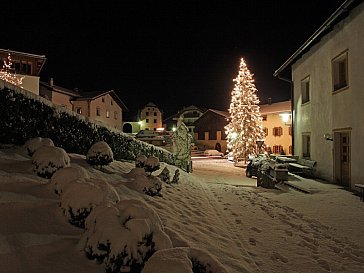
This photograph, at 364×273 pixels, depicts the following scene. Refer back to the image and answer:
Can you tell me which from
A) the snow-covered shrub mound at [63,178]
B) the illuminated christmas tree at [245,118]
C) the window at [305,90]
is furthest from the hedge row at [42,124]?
the illuminated christmas tree at [245,118]

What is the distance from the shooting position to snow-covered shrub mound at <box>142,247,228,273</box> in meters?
2.33

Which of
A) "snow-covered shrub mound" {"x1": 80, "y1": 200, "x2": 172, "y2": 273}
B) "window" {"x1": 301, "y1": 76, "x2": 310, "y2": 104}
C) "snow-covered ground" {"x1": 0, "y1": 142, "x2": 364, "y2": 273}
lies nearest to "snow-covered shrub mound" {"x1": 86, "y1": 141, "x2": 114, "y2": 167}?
"snow-covered ground" {"x1": 0, "y1": 142, "x2": 364, "y2": 273}

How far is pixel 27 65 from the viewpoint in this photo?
2697 centimetres

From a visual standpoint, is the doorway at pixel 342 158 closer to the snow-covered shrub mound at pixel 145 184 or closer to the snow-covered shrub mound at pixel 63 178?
the snow-covered shrub mound at pixel 145 184

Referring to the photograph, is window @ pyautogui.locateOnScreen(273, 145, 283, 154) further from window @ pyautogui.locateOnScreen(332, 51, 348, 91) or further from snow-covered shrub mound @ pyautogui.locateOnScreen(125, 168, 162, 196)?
snow-covered shrub mound @ pyautogui.locateOnScreen(125, 168, 162, 196)

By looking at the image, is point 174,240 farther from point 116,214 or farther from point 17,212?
point 17,212

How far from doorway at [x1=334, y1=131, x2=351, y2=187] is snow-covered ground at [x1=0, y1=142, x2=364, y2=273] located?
11.4 feet

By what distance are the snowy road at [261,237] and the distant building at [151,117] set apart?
205ft

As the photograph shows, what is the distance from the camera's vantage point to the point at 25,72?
87.6 ft

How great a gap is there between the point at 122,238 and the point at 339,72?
13.2m

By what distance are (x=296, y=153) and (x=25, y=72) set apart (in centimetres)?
2471

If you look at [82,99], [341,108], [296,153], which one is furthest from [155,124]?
[341,108]

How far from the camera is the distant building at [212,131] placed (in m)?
49.3

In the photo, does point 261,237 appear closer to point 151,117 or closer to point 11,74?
point 11,74
